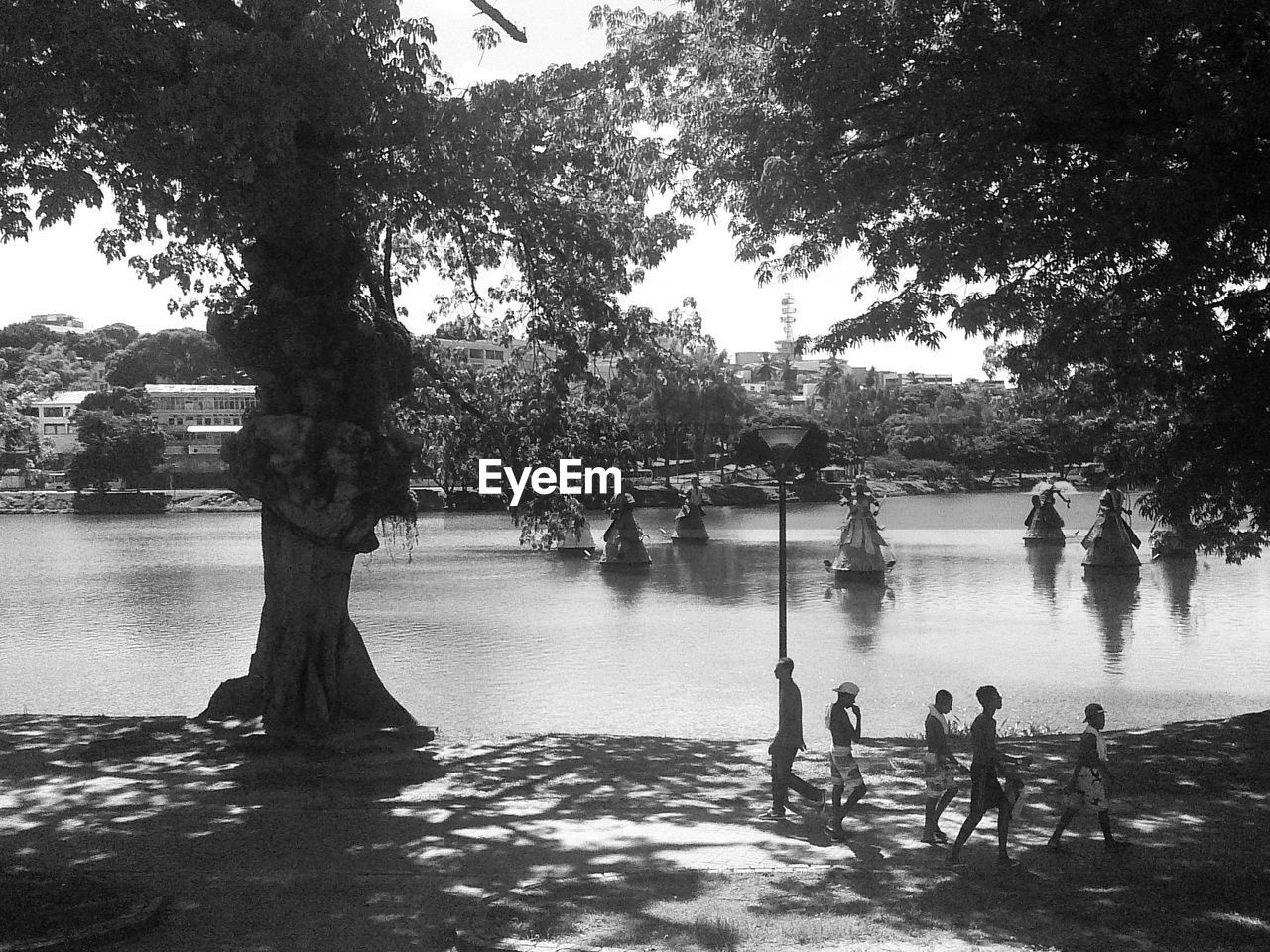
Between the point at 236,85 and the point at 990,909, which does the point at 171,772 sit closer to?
the point at 236,85

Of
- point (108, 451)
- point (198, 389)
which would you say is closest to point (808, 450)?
point (108, 451)

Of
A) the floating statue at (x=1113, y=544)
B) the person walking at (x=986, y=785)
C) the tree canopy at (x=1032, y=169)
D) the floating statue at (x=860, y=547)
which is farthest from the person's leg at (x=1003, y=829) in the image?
the floating statue at (x=1113, y=544)

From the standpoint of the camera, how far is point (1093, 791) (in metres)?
10.6

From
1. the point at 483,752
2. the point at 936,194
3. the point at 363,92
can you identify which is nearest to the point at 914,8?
the point at 936,194

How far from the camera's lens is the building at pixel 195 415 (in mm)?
118312

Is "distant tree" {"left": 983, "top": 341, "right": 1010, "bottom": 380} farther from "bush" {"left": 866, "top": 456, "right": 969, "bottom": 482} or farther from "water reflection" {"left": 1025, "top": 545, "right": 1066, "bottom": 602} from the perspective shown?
"bush" {"left": 866, "top": 456, "right": 969, "bottom": 482}

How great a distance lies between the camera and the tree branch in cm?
1673

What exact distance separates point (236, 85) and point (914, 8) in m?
7.89

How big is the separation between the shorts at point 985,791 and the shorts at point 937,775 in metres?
0.45

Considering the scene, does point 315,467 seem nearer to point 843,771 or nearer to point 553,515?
point 553,515

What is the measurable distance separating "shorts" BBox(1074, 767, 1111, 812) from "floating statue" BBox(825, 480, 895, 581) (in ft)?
112

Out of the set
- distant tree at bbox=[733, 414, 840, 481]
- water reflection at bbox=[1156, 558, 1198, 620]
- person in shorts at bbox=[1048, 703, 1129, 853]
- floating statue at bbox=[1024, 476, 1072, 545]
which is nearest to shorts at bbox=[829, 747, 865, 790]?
person in shorts at bbox=[1048, 703, 1129, 853]

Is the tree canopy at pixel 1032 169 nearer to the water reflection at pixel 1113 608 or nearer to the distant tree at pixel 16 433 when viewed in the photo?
the water reflection at pixel 1113 608

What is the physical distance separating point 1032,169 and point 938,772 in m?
7.41
